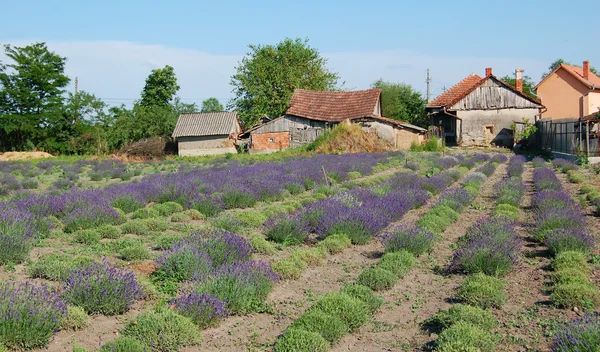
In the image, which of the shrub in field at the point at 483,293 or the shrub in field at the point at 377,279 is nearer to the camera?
the shrub in field at the point at 483,293

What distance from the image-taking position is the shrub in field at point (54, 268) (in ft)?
26.0

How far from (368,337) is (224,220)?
5.88 meters

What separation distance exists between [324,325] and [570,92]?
183 feet

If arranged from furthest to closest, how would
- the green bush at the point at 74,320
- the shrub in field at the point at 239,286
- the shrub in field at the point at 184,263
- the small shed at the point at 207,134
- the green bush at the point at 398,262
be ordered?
the small shed at the point at 207,134 → the green bush at the point at 398,262 → the shrub in field at the point at 184,263 → the shrub in field at the point at 239,286 → the green bush at the point at 74,320

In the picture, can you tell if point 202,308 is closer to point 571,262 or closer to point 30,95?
point 571,262

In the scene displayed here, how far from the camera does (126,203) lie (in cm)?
1473

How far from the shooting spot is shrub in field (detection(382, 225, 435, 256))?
10.3 m

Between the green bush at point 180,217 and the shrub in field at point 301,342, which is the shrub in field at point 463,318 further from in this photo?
the green bush at point 180,217

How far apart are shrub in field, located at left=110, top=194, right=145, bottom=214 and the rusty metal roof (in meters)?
37.0

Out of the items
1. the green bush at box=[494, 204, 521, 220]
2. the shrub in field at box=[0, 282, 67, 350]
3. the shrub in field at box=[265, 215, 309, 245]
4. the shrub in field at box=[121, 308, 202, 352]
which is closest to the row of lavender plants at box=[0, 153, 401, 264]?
the shrub in field at box=[0, 282, 67, 350]

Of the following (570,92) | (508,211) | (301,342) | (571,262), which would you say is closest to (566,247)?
(571,262)

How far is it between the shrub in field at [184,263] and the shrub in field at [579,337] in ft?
14.3

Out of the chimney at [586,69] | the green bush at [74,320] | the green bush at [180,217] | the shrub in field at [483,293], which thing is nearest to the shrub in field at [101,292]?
the green bush at [74,320]

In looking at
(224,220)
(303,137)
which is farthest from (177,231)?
(303,137)
